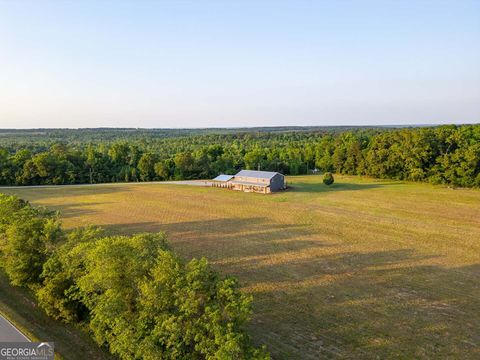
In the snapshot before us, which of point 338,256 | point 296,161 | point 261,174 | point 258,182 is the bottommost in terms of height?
point 338,256

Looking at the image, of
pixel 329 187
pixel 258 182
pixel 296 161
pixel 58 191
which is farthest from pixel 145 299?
pixel 296 161

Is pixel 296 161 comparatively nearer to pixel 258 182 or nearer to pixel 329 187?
pixel 329 187

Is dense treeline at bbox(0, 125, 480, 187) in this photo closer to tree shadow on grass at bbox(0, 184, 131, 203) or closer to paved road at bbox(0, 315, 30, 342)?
tree shadow on grass at bbox(0, 184, 131, 203)

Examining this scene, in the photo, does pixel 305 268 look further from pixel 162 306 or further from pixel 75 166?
pixel 75 166

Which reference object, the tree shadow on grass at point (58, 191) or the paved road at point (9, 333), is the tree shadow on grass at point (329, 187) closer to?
the tree shadow on grass at point (58, 191)

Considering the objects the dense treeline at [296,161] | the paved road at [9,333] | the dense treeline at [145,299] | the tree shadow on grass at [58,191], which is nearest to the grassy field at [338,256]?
the tree shadow on grass at [58,191]
